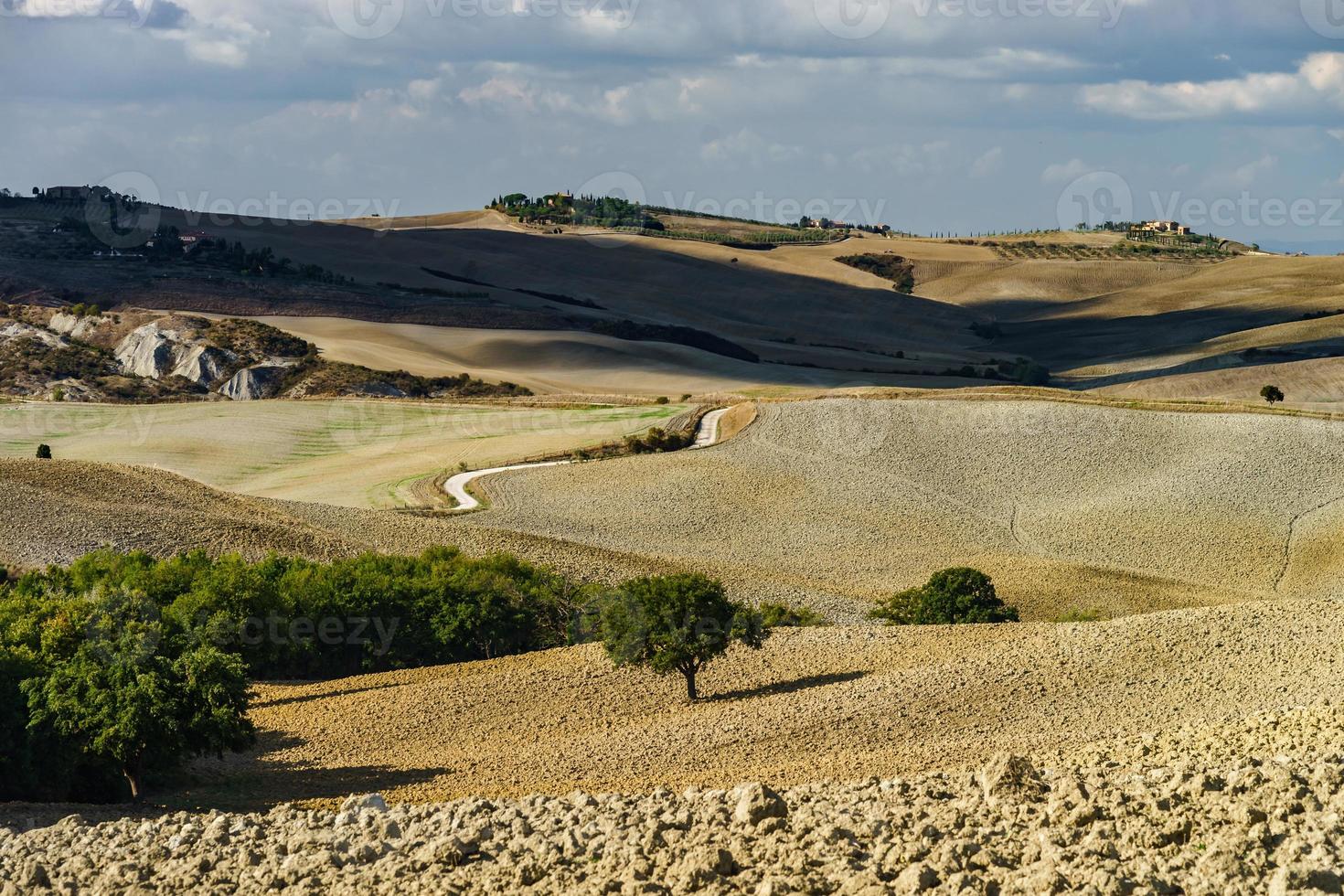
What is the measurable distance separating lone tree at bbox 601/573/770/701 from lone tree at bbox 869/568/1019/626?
8391mm

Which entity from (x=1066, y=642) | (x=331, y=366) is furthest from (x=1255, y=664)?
(x=331, y=366)

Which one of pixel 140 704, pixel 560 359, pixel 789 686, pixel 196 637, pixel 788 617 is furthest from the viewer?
pixel 560 359

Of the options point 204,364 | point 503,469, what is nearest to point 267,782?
point 503,469

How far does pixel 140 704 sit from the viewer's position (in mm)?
22938

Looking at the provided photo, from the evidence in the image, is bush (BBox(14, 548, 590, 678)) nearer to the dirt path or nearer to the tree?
the tree

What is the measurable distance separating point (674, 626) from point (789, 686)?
8.29 ft

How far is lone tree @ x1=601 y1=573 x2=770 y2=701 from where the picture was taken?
30.3 meters

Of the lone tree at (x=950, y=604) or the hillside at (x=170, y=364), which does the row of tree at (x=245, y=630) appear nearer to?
the lone tree at (x=950, y=604)

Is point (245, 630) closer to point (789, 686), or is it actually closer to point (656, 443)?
point (789, 686)

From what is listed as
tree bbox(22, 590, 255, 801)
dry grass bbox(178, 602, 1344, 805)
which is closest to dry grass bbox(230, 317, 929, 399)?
dry grass bbox(178, 602, 1344, 805)

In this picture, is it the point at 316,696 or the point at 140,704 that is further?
the point at 316,696

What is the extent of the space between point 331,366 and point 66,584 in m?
66.6

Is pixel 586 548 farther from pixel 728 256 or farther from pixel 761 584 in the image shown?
pixel 728 256

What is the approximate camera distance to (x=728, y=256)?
18100cm
